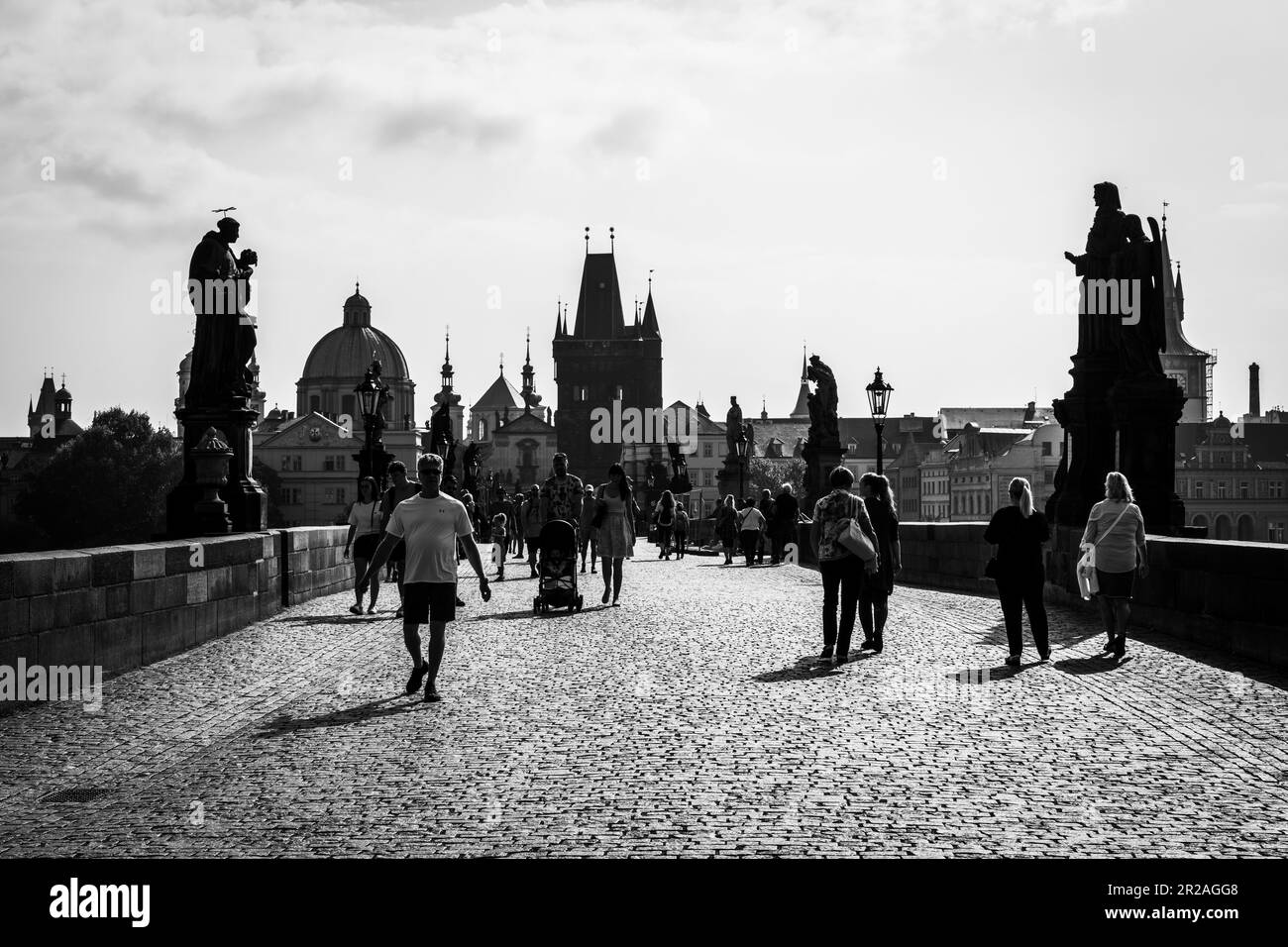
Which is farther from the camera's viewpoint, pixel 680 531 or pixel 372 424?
pixel 680 531

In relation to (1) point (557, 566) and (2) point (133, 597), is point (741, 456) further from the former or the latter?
(2) point (133, 597)

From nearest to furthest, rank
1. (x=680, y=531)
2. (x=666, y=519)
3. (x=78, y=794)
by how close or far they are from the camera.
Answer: (x=78, y=794), (x=666, y=519), (x=680, y=531)

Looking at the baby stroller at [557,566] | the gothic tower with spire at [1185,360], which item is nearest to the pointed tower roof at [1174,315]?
the gothic tower with spire at [1185,360]

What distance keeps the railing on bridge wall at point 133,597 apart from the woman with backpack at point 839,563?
18.0 ft

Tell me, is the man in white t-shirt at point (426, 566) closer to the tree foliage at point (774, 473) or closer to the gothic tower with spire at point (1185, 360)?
the tree foliage at point (774, 473)

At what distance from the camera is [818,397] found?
124 feet

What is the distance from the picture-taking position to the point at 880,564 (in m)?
15.9

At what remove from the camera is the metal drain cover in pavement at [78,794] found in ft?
26.8

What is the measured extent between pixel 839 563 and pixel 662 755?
18.5ft

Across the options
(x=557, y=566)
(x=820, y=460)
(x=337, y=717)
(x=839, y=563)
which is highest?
(x=820, y=460)

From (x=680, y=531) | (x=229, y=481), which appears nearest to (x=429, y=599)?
(x=229, y=481)
